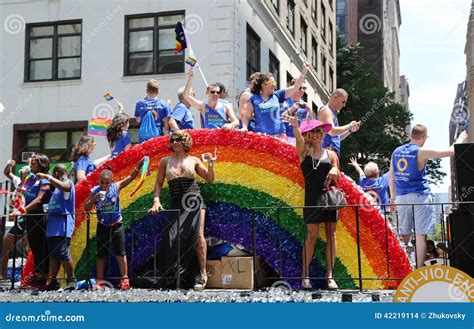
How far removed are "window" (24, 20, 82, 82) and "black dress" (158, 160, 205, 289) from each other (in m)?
15.0

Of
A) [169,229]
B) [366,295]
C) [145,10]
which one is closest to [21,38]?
[145,10]

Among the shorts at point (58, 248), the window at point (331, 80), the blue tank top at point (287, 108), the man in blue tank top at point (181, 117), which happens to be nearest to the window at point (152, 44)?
the man in blue tank top at point (181, 117)

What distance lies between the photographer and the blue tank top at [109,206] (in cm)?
598

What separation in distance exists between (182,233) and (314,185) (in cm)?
134

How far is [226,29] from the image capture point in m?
18.1

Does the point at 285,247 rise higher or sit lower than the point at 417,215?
lower

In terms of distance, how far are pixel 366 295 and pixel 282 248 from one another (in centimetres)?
183

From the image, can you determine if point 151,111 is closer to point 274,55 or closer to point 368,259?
point 368,259

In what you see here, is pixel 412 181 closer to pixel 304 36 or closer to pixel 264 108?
pixel 264 108

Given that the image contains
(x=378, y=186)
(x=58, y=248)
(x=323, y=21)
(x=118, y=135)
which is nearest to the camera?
(x=58, y=248)

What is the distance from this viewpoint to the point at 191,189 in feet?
19.2

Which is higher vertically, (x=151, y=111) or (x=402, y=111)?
(x=402, y=111)

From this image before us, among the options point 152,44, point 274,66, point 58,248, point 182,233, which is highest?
point 274,66

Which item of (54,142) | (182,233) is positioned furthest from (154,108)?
(54,142)
